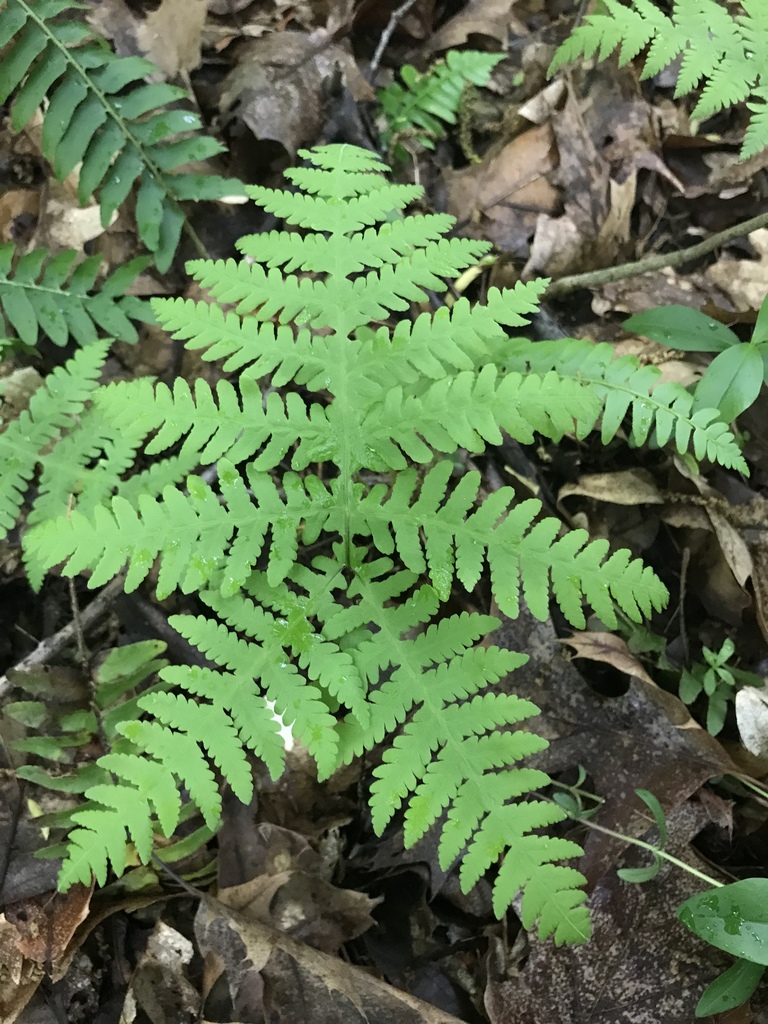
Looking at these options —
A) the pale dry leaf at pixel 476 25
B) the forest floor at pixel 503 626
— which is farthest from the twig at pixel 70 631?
the pale dry leaf at pixel 476 25

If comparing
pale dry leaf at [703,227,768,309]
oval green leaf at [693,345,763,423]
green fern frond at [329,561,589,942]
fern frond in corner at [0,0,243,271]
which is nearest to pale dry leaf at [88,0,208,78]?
fern frond in corner at [0,0,243,271]

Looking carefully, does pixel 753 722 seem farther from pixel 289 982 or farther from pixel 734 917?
pixel 289 982

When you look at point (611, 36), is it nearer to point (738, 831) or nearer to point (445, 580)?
point (445, 580)

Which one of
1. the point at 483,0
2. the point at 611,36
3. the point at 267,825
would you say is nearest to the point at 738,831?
the point at 267,825

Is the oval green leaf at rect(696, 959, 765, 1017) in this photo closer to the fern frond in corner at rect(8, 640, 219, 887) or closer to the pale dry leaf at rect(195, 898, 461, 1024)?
the pale dry leaf at rect(195, 898, 461, 1024)

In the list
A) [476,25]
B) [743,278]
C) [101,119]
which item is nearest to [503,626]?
[743,278]

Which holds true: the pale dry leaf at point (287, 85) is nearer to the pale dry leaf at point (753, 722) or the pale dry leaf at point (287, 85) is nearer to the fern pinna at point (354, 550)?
the fern pinna at point (354, 550)
